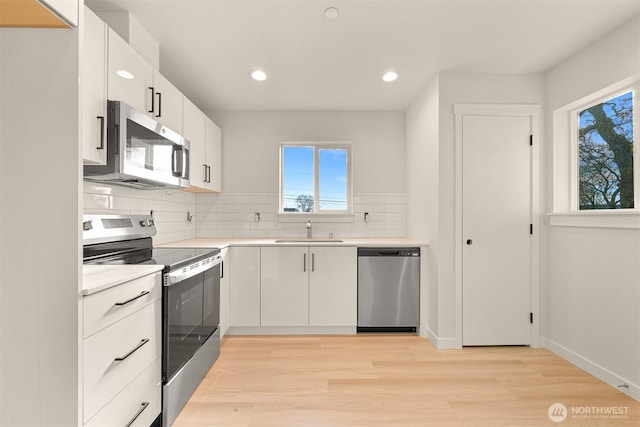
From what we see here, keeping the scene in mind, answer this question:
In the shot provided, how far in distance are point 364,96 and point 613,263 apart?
248cm

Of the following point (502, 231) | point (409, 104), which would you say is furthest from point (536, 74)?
point (502, 231)

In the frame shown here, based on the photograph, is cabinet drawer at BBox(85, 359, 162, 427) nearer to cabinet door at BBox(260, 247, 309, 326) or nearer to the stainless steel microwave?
the stainless steel microwave

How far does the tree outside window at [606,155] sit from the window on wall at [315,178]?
2.19 m

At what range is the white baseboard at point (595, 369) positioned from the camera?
2137 mm

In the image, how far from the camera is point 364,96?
11.4ft

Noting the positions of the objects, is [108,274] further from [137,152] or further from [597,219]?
[597,219]

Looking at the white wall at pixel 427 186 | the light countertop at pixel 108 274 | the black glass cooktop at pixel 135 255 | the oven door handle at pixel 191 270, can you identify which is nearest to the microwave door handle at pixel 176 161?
the black glass cooktop at pixel 135 255

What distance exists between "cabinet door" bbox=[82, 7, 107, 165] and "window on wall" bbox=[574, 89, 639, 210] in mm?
3157

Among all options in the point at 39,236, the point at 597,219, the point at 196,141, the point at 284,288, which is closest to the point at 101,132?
the point at 39,236

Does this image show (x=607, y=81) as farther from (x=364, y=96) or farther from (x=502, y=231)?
(x=364, y=96)

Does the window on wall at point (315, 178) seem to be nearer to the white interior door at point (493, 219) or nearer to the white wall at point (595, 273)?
A: the white interior door at point (493, 219)

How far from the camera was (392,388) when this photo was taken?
2236 mm

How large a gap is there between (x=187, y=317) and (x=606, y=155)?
3.17 m

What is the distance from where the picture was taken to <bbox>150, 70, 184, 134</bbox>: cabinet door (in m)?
2.24
